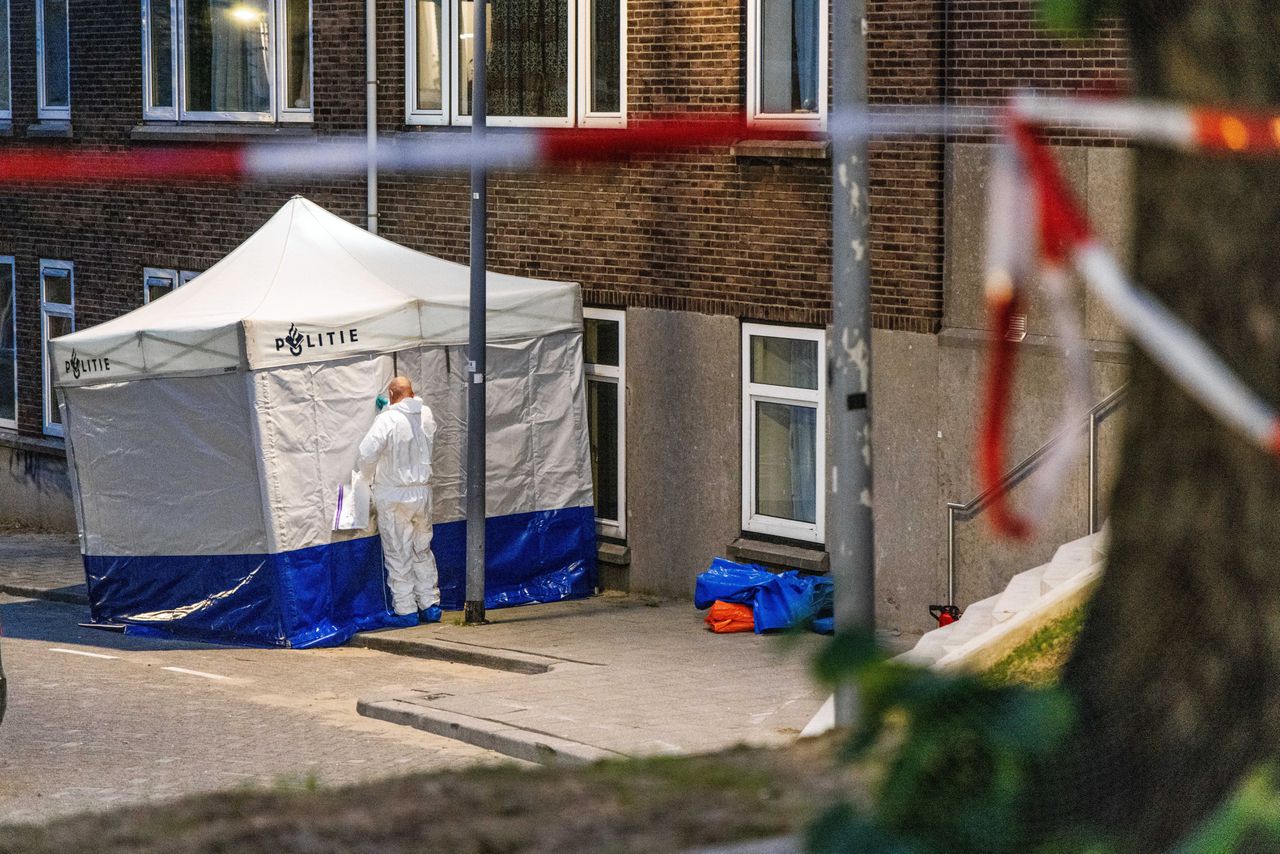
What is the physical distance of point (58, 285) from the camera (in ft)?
72.5

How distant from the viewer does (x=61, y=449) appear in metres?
21.6

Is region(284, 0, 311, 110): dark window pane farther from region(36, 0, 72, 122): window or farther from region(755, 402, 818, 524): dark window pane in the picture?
region(755, 402, 818, 524): dark window pane

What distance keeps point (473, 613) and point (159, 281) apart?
7242mm

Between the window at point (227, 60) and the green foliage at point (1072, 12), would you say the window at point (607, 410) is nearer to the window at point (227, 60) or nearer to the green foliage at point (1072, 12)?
the window at point (227, 60)

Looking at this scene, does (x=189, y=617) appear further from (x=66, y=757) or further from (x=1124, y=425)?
(x=1124, y=425)

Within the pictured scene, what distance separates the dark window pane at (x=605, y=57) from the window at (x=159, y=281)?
5677 mm

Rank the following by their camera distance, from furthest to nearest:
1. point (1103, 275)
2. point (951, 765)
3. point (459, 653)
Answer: point (459, 653) → point (1103, 275) → point (951, 765)

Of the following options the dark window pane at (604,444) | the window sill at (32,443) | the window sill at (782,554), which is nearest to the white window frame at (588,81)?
the dark window pane at (604,444)

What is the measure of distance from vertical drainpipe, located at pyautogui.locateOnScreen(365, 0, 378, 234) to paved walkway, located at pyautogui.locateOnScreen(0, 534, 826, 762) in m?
4.23

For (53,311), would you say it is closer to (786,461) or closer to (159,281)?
(159,281)

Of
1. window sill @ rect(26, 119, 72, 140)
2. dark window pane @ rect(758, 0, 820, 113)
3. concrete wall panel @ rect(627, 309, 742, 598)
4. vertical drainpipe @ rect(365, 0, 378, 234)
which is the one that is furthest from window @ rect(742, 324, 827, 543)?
window sill @ rect(26, 119, 72, 140)

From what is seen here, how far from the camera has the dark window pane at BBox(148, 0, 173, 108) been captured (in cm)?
2050

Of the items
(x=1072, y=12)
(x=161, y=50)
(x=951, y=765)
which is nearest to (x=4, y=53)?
(x=161, y=50)

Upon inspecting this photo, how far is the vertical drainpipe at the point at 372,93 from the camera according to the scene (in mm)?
17906
